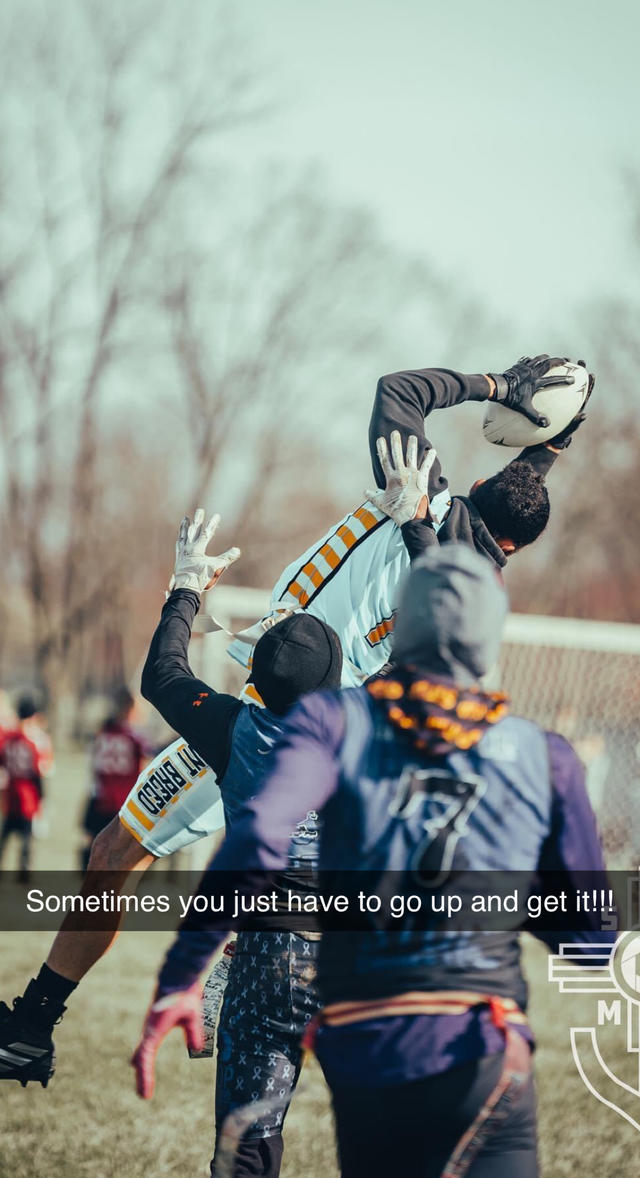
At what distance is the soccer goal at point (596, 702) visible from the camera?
11.8 metres

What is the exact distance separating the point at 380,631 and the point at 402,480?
57 cm

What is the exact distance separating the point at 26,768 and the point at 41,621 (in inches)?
949

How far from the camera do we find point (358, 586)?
13.7 feet

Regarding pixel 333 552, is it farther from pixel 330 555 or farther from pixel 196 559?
pixel 196 559

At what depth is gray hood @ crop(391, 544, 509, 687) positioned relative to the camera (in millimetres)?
2562

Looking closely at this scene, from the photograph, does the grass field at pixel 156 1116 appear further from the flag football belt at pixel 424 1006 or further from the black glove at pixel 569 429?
the black glove at pixel 569 429

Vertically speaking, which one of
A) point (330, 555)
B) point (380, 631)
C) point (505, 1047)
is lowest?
point (505, 1047)

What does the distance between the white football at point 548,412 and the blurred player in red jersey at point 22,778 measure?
9.62 m

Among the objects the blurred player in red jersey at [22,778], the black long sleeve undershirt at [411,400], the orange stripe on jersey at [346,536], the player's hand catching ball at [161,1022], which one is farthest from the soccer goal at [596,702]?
the player's hand catching ball at [161,1022]

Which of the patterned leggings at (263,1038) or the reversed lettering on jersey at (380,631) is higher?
the reversed lettering on jersey at (380,631)

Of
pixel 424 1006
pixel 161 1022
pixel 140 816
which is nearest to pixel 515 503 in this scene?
pixel 140 816

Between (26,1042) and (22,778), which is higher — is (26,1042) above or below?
below

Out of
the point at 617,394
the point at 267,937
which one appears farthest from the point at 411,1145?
the point at 617,394

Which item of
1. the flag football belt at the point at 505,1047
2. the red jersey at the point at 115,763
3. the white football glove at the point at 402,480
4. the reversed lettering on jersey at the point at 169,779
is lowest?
the flag football belt at the point at 505,1047
